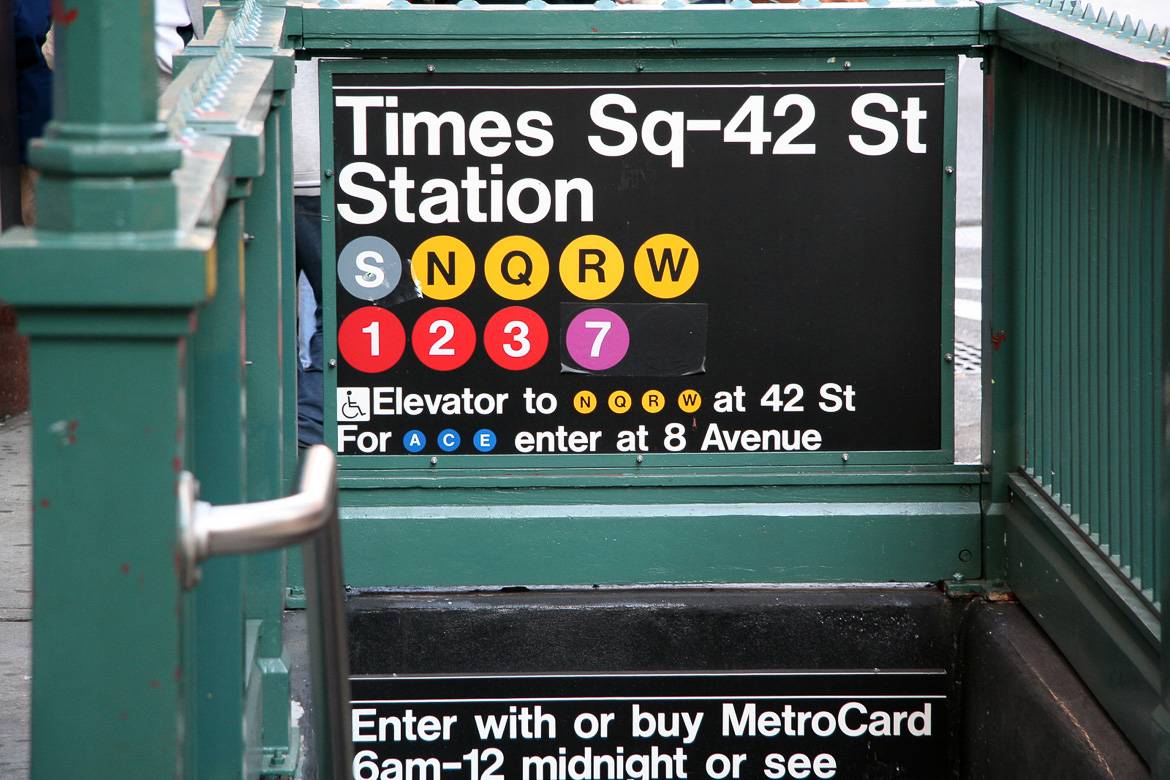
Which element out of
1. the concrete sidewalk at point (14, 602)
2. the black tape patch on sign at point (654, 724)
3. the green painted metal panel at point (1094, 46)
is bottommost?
the black tape patch on sign at point (654, 724)

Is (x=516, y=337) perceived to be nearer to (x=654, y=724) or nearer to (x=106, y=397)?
(x=654, y=724)

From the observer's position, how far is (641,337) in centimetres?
368

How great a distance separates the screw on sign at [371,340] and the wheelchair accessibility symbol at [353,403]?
50 millimetres

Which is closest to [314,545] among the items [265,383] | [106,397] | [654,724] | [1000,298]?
[106,397]

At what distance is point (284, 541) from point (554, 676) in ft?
8.07

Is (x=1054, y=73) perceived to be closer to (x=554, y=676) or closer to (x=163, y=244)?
(x=554, y=676)

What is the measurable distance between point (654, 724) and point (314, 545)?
2.35 m

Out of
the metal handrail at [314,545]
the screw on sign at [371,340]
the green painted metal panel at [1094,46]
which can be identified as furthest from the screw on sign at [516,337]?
the metal handrail at [314,545]

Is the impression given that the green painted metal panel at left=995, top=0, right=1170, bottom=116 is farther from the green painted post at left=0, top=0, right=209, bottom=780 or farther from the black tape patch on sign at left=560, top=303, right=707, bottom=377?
the green painted post at left=0, top=0, right=209, bottom=780

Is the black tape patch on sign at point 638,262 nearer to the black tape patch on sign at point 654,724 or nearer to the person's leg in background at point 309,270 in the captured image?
the person's leg in background at point 309,270

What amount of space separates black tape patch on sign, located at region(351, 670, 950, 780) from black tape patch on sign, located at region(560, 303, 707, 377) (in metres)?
0.72

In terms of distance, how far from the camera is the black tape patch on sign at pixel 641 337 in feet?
12.0

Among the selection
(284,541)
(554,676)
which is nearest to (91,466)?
(284,541)

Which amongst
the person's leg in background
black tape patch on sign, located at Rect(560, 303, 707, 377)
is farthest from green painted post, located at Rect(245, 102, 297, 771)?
the person's leg in background
